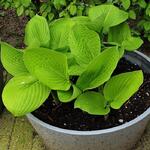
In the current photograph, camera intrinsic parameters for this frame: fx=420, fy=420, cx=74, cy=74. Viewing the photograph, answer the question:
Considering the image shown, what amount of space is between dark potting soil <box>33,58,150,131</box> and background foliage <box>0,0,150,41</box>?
445 millimetres

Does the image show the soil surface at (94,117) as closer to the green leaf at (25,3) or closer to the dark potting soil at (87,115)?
the dark potting soil at (87,115)

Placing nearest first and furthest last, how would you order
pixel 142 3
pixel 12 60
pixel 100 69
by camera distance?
pixel 100 69, pixel 12 60, pixel 142 3

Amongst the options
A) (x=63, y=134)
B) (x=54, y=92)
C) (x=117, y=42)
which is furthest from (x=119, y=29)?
(x=63, y=134)

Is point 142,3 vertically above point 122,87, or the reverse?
point 142,3

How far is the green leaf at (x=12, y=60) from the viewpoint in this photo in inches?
75.0

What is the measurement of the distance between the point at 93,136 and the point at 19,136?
629mm

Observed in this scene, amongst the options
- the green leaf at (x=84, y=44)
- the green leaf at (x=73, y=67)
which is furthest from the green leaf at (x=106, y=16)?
the green leaf at (x=73, y=67)

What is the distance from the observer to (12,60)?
1.91 metres

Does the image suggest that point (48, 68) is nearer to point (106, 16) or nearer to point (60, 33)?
point (60, 33)

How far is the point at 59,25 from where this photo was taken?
195cm

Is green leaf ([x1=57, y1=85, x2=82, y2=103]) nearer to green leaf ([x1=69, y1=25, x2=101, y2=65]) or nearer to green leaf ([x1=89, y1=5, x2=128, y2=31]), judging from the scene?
green leaf ([x1=69, y1=25, x2=101, y2=65])

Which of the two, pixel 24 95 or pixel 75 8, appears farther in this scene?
pixel 75 8

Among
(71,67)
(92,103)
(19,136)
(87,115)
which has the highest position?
(71,67)

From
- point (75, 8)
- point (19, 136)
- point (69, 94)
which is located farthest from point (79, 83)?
point (19, 136)
